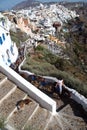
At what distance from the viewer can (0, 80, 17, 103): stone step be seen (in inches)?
436

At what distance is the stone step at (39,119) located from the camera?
33.6 feet

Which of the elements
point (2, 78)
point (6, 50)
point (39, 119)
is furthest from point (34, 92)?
point (6, 50)

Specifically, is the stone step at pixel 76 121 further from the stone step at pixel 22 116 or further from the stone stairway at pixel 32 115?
the stone step at pixel 22 116

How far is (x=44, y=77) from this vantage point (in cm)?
1341

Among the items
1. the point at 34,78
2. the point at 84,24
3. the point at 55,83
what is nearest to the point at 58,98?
the point at 55,83

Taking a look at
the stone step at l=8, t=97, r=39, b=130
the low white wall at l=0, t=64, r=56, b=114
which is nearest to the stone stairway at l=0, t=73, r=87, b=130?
the stone step at l=8, t=97, r=39, b=130

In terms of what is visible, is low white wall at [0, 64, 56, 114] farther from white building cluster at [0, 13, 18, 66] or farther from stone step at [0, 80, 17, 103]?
white building cluster at [0, 13, 18, 66]

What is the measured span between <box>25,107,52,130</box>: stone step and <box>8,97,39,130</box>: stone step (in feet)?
0.55

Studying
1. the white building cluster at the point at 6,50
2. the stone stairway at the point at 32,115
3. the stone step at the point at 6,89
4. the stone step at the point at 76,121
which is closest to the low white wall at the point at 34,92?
the stone stairway at the point at 32,115

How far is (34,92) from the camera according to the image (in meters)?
11.6

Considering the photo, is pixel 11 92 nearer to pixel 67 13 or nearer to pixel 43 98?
pixel 43 98

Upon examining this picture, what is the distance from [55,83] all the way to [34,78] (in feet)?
4.03

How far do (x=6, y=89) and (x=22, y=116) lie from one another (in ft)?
5.02

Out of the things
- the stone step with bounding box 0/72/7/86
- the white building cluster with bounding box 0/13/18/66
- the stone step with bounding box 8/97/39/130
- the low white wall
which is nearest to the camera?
the stone step with bounding box 8/97/39/130
